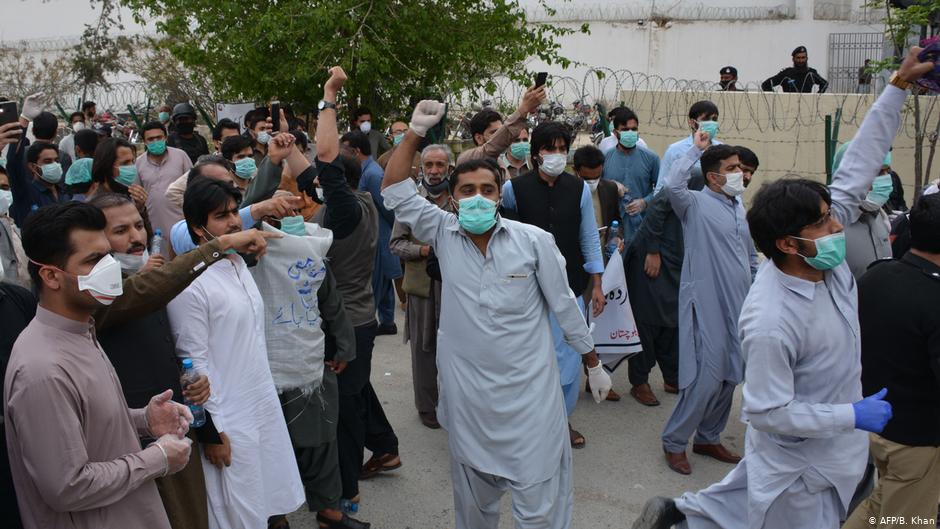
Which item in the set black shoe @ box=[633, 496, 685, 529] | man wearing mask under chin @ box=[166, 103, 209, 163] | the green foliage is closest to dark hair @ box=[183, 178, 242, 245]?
black shoe @ box=[633, 496, 685, 529]

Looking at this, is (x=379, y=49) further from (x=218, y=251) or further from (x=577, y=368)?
(x=218, y=251)

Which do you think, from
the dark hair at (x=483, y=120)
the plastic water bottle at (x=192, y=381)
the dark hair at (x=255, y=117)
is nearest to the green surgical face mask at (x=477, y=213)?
the plastic water bottle at (x=192, y=381)

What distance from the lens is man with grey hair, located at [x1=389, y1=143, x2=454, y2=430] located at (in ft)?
16.8

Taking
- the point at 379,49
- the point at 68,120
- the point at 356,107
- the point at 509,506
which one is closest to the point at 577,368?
the point at 509,506

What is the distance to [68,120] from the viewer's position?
46.9 ft

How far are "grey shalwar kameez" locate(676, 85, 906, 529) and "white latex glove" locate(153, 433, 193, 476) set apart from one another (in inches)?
72.8

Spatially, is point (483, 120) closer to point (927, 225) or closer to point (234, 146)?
point (234, 146)

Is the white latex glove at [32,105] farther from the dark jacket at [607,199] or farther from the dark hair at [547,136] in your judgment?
the dark jacket at [607,199]

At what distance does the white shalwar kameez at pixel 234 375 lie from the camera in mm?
3244

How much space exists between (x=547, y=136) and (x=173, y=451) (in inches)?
128

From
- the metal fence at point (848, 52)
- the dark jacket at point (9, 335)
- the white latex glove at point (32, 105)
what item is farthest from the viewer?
the metal fence at point (848, 52)

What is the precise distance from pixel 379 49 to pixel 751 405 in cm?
794

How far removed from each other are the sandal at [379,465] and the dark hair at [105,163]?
7.57ft

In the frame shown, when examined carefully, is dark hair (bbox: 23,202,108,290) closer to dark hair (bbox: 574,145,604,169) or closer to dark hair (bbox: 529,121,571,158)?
dark hair (bbox: 529,121,571,158)
